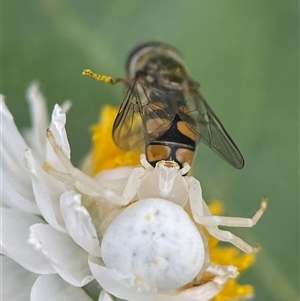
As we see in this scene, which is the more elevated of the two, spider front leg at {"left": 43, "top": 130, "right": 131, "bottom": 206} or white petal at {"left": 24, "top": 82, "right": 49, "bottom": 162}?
spider front leg at {"left": 43, "top": 130, "right": 131, "bottom": 206}

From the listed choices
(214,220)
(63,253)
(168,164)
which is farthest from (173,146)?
(63,253)

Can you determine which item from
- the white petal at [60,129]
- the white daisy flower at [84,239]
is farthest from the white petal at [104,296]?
the white petal at [60,129]

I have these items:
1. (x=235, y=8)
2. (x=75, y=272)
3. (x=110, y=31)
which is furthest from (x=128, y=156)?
(x=235, y=8)

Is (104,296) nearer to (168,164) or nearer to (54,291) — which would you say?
(54,291)

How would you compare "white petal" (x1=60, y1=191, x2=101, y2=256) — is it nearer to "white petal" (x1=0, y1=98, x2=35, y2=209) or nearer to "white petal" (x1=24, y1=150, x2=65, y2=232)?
"white petal" (x1=24, y1=150, x2=65, y2=232)

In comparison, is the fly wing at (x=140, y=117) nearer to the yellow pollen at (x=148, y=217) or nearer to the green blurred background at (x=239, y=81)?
the yellow pollen at (x=148, y=217)

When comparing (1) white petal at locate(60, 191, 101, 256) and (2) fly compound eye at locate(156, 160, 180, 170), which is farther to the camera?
(2) fly compound eye at locate(156, 160, 180, 170)

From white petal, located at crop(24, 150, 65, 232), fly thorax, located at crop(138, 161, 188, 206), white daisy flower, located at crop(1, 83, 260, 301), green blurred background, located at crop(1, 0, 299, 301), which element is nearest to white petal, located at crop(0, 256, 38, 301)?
white daisy flower, located at crop(1, 83, 260, 301)
